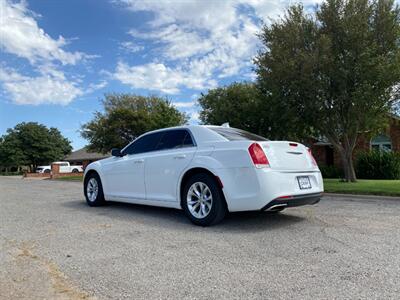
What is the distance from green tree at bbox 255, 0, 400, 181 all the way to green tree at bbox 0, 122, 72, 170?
6434 cm

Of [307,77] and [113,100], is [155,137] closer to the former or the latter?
[307,77]

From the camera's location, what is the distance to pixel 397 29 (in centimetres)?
1342

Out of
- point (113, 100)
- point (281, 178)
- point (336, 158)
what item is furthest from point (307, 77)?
point (113, 100)

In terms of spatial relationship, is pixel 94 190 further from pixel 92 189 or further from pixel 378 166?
pixel 378 166

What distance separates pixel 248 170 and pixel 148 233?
1.71 meters

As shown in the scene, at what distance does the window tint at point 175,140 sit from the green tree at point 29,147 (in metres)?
68.4

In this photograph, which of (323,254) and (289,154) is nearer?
(323,254)

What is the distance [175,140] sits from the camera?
711 cm

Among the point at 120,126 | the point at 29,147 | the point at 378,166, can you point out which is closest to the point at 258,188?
the point at 378,166

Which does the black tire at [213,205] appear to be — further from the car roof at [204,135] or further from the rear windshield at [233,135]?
the rear windshield at [233,135]

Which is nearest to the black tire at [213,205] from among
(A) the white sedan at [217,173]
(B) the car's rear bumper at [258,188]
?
(A) the white sedan at [217,173]

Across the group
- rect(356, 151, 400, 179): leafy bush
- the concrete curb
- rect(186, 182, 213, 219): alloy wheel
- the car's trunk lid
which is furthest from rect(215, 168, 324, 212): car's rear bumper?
rect(356, 151, 400, 179): leafy bush

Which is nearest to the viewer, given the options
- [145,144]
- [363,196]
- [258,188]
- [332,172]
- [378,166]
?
[258,188]

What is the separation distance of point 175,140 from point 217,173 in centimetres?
146
